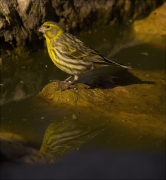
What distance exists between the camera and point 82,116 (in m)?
6.43

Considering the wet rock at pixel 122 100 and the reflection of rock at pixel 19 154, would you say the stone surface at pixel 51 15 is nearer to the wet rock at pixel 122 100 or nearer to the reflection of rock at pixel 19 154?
the wet rock at pixel 122 100

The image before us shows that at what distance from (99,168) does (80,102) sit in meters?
1.65

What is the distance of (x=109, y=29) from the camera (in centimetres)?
1001

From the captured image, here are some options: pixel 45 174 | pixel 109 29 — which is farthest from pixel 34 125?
pixel 109 29

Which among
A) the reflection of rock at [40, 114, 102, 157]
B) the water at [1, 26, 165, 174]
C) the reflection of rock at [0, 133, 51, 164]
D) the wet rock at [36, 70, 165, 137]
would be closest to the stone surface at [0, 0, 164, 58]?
the water at [1, 26, 165, 174]

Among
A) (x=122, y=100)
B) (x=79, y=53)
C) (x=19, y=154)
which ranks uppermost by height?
(x=79, y=53)

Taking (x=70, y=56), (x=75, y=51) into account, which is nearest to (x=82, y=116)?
(x=70, y=56)

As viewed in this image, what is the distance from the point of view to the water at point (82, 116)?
5770 mm

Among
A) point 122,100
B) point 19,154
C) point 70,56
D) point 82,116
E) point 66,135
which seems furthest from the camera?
point 70,56

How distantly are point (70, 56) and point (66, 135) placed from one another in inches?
57.0

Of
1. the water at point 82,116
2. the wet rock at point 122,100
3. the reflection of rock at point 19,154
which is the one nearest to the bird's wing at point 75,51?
the wet rock at point 122,100

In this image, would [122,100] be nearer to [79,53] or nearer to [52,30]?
[79,53]

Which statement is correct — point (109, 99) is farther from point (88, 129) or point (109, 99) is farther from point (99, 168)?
point (99, 168)

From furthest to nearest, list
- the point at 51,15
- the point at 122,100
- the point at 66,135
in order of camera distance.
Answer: the point at 51,15 < the point at 122,100 < the point at 66,135
